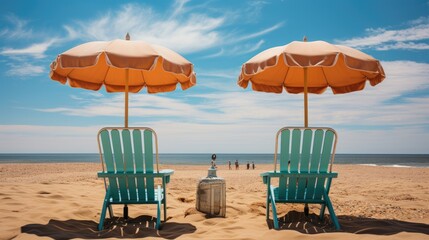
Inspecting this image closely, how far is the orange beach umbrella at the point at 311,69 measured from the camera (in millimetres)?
3893

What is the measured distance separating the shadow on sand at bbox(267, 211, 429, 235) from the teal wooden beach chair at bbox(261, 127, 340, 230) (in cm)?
26

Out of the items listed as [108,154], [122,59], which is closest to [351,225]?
[108,154]

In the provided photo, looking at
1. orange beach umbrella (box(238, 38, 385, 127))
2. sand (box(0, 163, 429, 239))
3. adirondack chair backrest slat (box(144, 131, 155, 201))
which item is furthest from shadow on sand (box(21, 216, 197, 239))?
orange beach umbrella (box(238, 38, 385, 127))

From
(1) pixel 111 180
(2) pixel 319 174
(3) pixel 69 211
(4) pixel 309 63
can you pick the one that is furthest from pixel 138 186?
(4) pixel 309 63

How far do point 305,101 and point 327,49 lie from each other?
1050 millimetres

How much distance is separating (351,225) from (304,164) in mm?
866

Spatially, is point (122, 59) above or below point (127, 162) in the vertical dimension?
above

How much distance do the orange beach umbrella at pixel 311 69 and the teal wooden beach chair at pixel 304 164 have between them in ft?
2.46

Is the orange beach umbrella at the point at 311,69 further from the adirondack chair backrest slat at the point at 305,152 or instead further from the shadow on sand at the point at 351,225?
the shadow on sand at the point at 351,225

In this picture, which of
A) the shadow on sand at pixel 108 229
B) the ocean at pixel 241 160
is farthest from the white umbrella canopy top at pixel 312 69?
the ocean at pixel 241 160

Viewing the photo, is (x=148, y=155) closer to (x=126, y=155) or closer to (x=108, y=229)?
(x=126, y=155)

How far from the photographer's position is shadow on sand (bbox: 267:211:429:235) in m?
3.60

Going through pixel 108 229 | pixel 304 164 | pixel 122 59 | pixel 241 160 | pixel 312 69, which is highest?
pixel 312 69

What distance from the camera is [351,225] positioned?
3.96m
